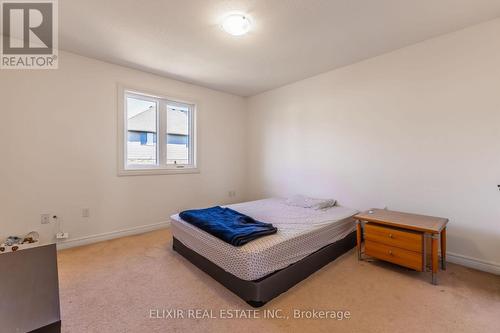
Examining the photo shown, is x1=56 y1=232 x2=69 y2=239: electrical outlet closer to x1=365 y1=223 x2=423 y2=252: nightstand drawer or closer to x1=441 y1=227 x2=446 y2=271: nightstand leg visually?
x1=365 y1=223 x2=423 y2=252: nightstand drawer

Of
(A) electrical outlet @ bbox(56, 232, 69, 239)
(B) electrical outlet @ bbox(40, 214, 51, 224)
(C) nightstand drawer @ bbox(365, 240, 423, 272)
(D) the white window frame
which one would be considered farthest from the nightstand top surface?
(B) electrical outlet @ bbox(40, 214, 51, 224)

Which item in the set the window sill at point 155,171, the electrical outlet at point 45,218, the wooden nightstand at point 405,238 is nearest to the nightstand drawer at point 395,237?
the wooden nightstand at point 405,238

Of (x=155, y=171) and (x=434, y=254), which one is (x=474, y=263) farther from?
(x=155, y=171)

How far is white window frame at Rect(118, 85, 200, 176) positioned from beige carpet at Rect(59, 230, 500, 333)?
1.35 meters

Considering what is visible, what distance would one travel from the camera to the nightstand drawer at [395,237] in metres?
2.08

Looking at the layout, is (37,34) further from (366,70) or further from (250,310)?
(366,70)

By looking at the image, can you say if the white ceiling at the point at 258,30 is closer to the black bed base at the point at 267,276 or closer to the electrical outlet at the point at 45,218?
the electrical outlet at the point at 45,218

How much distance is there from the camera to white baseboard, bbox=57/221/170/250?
2.83 m

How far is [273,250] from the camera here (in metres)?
1.88

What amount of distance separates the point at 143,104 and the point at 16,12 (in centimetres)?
162

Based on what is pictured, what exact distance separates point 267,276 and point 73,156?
2.83 metres

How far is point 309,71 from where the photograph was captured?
3439mm

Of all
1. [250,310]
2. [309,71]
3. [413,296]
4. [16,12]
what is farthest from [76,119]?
[413,296]

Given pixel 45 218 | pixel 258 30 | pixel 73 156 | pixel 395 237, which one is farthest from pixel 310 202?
pixel 45 218
